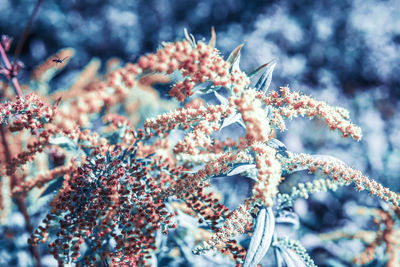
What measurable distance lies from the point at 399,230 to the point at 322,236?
0.18 metres

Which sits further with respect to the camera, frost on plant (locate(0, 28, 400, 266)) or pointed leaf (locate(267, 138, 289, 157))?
pointed leaf (locate(267, 138, 289, 157))

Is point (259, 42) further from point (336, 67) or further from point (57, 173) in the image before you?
point (57, 173)

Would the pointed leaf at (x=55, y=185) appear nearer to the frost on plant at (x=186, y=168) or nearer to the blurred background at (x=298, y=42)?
the frost on plant at (x=186, y=168)

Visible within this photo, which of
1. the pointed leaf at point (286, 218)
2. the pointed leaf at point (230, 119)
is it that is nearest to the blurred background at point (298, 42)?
the pointed leaf at point (286, 218)

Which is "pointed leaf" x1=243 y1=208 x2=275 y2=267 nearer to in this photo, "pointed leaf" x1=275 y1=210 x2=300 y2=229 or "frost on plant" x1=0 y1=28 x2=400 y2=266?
"frost on plant" x1=0 y1=28 x2=400 y2=266

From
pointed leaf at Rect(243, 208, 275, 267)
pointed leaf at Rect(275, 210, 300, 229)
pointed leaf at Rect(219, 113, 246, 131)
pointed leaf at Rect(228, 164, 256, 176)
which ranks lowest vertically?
pointed leaf at Rect(275, 210, 300, 229)

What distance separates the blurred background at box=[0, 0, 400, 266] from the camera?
0.84 m

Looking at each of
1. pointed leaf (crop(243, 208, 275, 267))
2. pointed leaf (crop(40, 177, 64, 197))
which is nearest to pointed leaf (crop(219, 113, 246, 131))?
pointed leaf (crop(243, 208, 275, 267))

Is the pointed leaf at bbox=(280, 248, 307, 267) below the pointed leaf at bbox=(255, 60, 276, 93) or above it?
below

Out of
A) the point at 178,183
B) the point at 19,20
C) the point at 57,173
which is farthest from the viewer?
the point at 19,20

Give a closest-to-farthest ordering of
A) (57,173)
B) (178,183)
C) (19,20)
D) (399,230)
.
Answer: (178,183)
(57,173)
(399,230)
(19,20)

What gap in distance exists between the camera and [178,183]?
49cm

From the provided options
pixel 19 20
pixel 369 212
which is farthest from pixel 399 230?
pixel 19 20

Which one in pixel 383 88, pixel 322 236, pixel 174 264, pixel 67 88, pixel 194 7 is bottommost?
pixel 322 236
